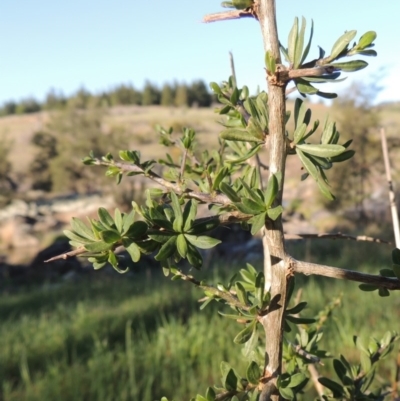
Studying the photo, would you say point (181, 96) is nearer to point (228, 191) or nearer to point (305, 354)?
point (305, 354)

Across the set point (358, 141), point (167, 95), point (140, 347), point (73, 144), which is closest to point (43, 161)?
point (73, 144)

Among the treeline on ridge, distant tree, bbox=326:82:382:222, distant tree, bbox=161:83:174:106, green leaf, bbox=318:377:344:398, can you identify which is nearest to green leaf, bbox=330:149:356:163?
green leaf, bbox=318:377:344:398

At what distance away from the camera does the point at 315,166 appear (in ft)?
1.16

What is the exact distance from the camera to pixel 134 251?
316 millimetres

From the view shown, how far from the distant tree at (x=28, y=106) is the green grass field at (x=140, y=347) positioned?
24.8 metres

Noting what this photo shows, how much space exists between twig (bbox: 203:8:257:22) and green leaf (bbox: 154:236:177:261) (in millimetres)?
151

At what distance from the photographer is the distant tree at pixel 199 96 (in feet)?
72.0

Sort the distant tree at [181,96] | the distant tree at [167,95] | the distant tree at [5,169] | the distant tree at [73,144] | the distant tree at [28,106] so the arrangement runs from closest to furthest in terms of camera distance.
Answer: the distant tree at [5,169], the distant tree at [73,144], the distant tree at [181,96], the distant tree at [167,95], the distant tree at [28,106]

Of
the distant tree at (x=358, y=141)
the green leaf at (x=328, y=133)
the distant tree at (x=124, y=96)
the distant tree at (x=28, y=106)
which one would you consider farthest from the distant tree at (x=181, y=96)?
the green leaf at (x=328, y=133)

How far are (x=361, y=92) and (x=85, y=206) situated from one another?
562 centimetres

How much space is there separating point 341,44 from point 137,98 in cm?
2538

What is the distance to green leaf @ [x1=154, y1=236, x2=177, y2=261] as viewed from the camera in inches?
12.7

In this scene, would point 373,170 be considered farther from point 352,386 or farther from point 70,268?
point 352,386

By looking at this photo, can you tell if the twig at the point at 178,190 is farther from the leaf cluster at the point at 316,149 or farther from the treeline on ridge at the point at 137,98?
the treeline on ridge at the point at 137,98
